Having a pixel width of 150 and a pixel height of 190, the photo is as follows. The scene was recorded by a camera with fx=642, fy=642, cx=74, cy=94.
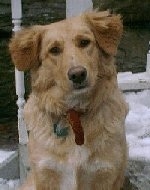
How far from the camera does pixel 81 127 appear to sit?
11.5 feet

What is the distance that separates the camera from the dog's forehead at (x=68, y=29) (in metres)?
3.47

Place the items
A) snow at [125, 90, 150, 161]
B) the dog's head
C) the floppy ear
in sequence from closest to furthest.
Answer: the dog's head, the floppy ear, snow at [125, 90, 150, 161]

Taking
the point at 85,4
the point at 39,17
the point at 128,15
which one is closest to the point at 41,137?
the point at 85,4

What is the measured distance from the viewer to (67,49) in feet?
11.2

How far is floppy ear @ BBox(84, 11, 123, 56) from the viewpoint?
3509 millimetres

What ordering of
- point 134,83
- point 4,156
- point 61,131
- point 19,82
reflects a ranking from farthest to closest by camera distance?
point 134,83 < point 4,156 < point 19,82 < point 61,131

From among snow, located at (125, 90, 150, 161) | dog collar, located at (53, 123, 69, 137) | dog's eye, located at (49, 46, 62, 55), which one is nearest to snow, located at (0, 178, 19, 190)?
snow, located at (125, 90, 150, 161)

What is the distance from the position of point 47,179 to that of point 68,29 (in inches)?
33.2

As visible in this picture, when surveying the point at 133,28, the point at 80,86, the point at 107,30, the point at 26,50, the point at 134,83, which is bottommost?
the point at 133,28

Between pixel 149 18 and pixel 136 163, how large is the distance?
604 centimetres

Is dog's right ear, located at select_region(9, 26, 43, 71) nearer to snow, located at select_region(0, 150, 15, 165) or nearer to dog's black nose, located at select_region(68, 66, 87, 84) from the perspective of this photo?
dog's black nose, located at select_region(68, 66, 87, 84)

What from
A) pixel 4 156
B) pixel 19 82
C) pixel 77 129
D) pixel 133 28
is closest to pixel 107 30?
pixel 77 129

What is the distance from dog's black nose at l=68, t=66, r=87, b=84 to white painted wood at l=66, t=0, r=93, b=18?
48.4 inches

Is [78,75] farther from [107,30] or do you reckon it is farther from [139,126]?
[139,126]
